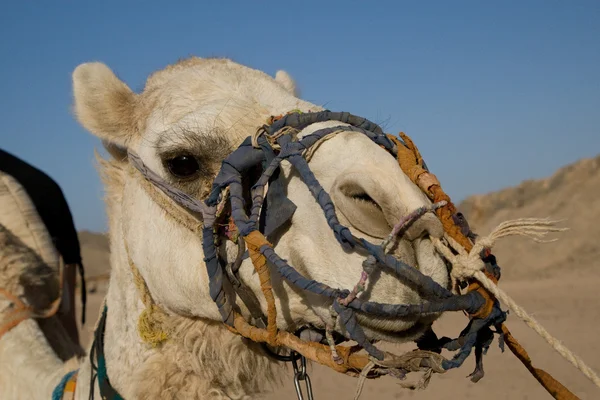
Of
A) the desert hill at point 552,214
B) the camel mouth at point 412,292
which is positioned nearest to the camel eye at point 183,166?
the camel mouth at point 412,292

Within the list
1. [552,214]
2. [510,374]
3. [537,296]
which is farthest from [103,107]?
[552,214]

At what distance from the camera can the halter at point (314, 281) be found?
161 centimetres

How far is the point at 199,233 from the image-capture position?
6.73 feet

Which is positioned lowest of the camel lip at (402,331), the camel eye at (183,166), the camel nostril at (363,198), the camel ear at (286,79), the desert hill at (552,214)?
the camel lip at (402,331)

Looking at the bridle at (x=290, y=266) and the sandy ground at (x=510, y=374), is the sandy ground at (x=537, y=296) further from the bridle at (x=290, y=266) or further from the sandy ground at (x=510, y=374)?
the bridle at (x=290, y=266)

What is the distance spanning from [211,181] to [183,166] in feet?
0.43

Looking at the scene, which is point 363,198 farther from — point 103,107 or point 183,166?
point 103,107

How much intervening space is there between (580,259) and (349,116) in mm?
14860

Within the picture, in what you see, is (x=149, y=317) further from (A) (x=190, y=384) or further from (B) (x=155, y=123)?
(B) (x=155, y=123)

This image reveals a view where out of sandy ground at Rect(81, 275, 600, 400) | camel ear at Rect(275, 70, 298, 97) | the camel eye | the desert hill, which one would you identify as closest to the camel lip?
the camel eye

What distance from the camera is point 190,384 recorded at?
223 cm

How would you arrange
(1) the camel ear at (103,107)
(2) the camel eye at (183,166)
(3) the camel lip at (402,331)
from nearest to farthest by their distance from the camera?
1. (3) the camel lip at (402,331)
2. (2) the camel eye at (183,166)
3. (1) the camel ear at (103,107)

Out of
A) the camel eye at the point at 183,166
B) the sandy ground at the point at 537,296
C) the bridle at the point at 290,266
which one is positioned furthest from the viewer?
the sandy ground at the point at 537,296

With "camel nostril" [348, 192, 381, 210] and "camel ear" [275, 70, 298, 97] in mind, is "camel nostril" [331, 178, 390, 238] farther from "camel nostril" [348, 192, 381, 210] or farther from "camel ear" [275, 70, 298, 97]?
"camel ear" [275, 70, 298, 97]
